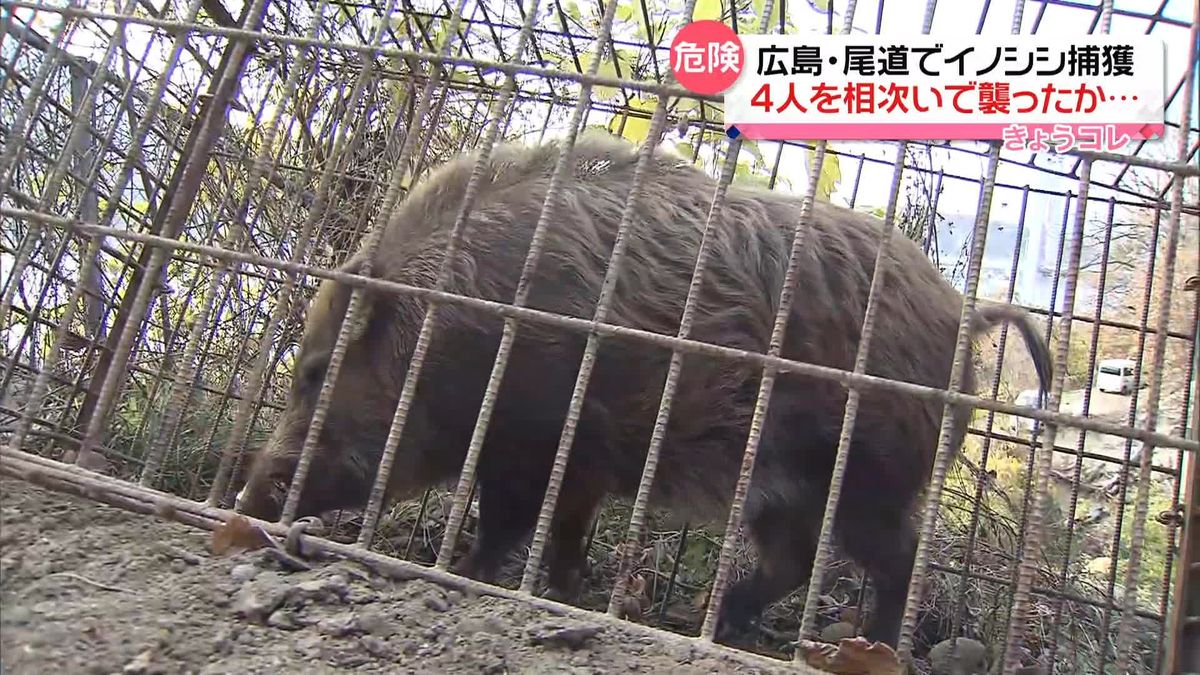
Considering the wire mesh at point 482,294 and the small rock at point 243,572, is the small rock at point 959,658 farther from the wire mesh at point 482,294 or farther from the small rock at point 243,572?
the small rock at point 243,572

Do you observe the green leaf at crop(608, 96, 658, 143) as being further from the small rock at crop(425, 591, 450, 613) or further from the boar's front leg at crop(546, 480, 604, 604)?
the small rock at crop(425, 591, 450, 613)

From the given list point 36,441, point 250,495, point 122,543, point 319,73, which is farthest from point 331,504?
point 319,73

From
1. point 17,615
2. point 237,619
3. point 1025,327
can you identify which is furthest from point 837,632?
point 17,615

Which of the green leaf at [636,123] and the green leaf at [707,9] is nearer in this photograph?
the green leaf at [707,9]

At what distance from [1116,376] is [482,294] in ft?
13.8

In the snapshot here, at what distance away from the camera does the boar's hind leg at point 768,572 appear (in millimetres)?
3289

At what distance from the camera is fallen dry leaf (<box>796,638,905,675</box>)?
1871 millimetres

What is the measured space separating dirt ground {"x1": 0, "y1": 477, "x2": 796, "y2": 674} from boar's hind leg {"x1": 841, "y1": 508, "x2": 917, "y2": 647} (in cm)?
124

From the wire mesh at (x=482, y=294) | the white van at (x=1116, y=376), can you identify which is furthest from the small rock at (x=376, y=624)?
the white van at (x=1116, y=376)

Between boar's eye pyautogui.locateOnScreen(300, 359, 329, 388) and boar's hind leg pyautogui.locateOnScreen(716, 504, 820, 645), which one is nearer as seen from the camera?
boar's eye pyautogui.locateOnScreen(300, 359, 329, 388)

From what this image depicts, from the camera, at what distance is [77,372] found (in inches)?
136

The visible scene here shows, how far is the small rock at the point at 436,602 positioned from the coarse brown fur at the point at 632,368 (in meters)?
0.90
